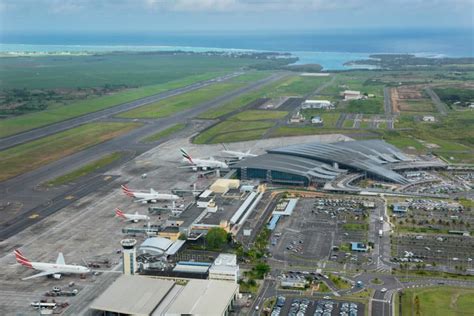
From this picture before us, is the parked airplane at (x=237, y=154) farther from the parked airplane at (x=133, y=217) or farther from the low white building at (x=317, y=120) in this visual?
the low white building at (x=317, y=120)

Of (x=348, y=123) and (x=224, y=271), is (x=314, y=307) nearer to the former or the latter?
(x=224, y=271)

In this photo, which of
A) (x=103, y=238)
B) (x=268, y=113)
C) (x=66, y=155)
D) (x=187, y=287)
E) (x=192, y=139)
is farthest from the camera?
(x=268, y=113)

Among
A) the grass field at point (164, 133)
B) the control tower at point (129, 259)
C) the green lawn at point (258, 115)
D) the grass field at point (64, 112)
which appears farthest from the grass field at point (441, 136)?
the grass field at point (64, 112)

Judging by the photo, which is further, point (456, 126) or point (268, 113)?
point (268, 113)

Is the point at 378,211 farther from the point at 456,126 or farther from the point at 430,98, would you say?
the point at 430,98

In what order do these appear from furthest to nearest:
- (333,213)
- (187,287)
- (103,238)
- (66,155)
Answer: (66,155) → (333,213) → (103,238) → (187,287)

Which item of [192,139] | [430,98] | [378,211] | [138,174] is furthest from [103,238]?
[430,98]

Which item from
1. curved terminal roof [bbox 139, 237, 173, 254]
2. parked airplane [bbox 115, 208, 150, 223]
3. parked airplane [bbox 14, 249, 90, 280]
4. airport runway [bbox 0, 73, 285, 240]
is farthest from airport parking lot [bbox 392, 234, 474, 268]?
airport runway [bbox 0, 73, 285, 240]
